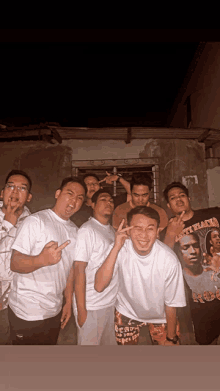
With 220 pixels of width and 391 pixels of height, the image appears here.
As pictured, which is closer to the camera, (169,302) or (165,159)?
(169,302)

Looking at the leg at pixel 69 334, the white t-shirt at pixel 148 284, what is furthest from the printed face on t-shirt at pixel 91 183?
the leg at pixel 69 334

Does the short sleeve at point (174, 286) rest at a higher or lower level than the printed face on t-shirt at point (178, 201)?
→ lower

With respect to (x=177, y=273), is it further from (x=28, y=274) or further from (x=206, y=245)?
(x=28, y=274)

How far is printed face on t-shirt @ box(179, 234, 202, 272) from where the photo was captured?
12.4 ft

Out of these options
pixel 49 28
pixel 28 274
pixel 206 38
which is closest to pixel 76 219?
pixel 28 274

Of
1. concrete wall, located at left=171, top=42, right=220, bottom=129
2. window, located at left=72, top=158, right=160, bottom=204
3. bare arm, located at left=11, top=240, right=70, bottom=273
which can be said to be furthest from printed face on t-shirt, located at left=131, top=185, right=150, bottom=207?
concrete wall, located at left=171, top=42, right=220, bottom=129

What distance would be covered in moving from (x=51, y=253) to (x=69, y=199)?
686 millimetres

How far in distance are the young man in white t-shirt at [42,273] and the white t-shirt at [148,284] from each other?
0.64m

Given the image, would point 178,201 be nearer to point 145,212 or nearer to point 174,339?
point 145,212

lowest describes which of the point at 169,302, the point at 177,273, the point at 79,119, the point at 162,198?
the point at 169,302

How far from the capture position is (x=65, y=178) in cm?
396

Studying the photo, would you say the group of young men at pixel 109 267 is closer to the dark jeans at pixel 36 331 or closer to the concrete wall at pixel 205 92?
the dark jeans at pixel 36 331

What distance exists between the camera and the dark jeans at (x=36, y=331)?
11.8 feet

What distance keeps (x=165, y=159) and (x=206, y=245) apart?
1.18m
